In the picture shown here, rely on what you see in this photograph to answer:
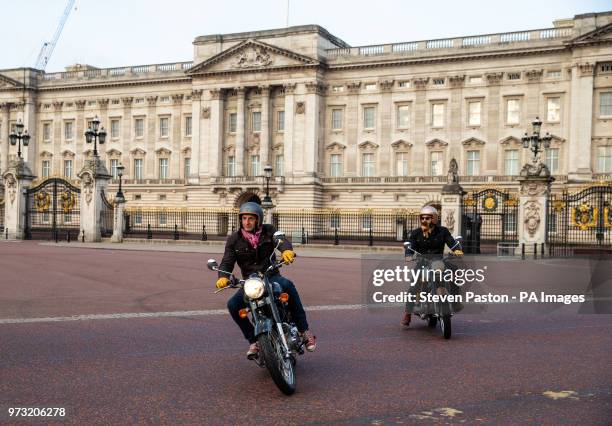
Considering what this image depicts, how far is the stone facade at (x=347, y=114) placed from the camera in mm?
53125

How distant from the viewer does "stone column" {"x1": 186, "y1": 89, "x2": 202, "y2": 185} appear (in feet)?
210

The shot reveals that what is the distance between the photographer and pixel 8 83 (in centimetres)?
7256

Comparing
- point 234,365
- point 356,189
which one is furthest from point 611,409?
point 356,189

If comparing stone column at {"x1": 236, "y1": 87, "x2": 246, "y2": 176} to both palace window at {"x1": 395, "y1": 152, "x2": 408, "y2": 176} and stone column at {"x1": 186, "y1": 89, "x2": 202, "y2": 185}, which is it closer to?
stone column at {"x1": 186, "y1": 89, "x2": 202, "y2": 185}

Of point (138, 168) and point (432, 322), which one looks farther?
point (138, 168)

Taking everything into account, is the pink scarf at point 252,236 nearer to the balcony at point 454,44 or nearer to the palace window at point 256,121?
the balcony at point 454,44

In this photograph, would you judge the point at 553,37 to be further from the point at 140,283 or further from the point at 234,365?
the point at 234,365

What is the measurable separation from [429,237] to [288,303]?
11.2 feet

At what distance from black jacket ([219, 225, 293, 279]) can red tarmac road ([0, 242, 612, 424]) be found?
1068 millimetres

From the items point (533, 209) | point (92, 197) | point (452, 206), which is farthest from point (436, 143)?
point (92, 197)

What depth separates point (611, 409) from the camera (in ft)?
19.3

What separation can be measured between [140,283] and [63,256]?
33.6ft

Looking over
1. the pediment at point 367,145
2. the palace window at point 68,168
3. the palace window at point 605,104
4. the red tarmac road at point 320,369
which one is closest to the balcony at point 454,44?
the palace window at point 605,104

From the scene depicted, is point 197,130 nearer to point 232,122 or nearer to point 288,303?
point 232,122
